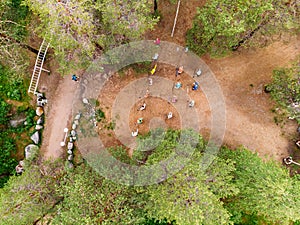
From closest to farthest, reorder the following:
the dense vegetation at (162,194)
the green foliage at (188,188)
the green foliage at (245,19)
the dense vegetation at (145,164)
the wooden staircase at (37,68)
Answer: the green foliage at (188,188) < the dense vegetation at (162,194) < the dense vegetation at (145,164) < the green foliage at (245,19) < the wooden staircase at (37,68)

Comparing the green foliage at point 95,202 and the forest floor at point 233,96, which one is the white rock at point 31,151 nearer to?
the forest floor at point 233,96

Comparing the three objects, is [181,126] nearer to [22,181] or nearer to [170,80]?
[170,80]

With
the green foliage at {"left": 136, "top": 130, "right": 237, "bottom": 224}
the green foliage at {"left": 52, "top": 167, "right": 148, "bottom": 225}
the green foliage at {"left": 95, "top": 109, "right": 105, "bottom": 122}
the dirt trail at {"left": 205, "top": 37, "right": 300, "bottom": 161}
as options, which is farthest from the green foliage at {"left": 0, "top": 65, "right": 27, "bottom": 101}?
the dirt trail at {"left": 205, "top": 37, "right": 300, "bottom": 161}

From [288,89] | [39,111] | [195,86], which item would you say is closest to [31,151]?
[39,111]

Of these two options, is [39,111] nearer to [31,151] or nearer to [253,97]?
[31,151]

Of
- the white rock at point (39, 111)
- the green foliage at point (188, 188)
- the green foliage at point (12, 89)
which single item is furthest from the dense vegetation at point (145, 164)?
the white rock at point (39, 111)

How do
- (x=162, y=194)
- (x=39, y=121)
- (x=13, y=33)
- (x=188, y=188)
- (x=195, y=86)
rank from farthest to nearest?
(x=39, y=121), (x=195, y=86), (x=13, y=33), (x=162, y=194), (x=188, y=188)

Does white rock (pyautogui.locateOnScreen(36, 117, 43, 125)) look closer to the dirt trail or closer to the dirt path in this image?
the dirt path

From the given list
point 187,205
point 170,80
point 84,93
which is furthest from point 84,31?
point 187,205
